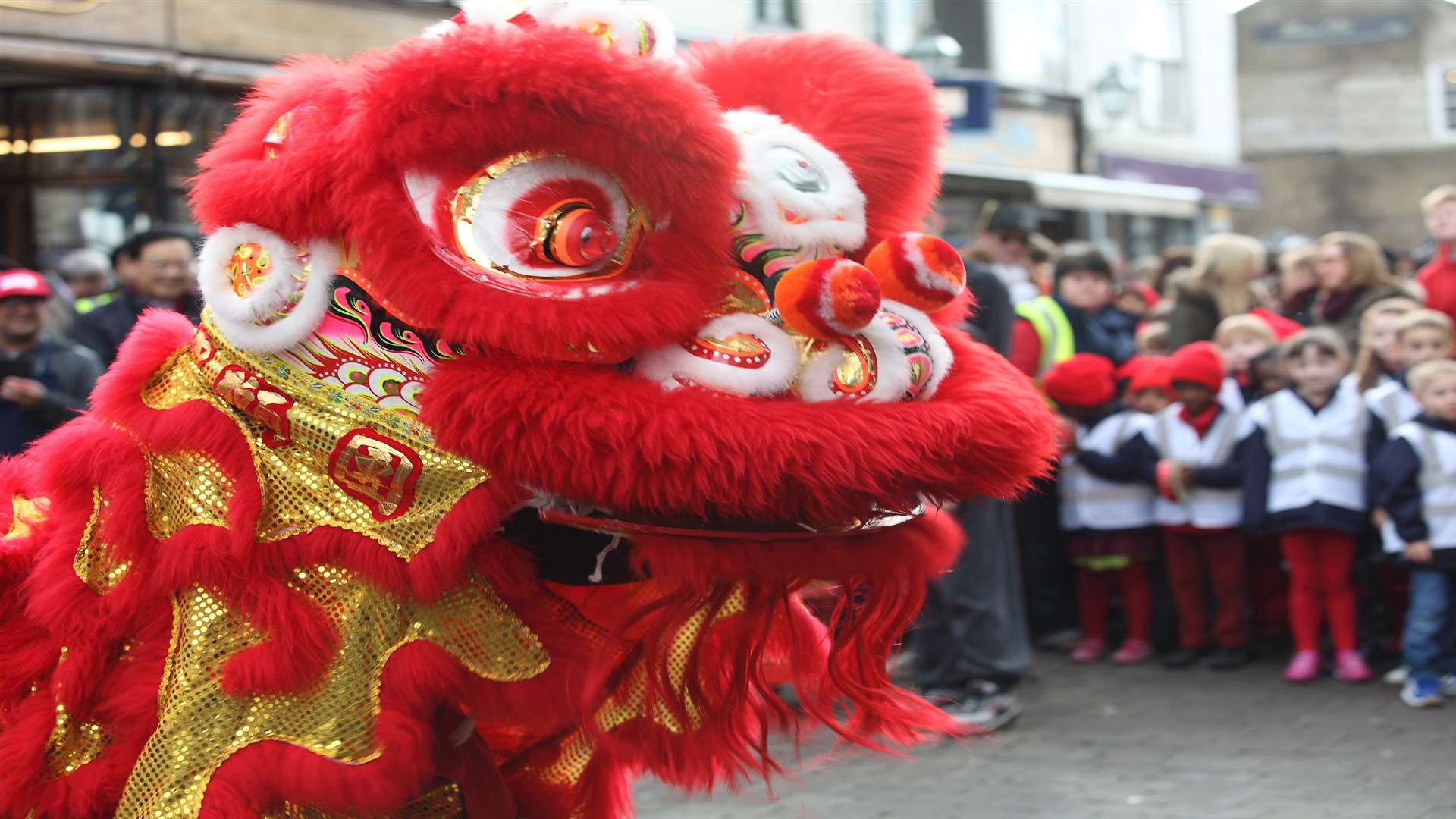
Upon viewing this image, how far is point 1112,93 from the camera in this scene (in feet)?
58.4

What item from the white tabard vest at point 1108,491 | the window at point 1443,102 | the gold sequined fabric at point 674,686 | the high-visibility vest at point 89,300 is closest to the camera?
the gold sequined fabric at point 674,686

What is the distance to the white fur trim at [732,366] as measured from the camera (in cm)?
A: 201

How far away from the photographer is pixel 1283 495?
250 inches

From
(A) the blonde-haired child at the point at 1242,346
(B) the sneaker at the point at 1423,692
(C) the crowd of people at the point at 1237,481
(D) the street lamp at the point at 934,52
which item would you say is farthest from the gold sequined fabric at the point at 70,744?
(D) the street lamp at the point at 934,52

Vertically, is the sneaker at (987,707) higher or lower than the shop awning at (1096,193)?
lower

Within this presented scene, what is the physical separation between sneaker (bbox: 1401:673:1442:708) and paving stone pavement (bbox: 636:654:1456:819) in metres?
0.05

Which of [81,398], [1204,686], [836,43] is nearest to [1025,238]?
[1204,686]

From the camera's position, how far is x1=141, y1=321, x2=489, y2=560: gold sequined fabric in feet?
6.83

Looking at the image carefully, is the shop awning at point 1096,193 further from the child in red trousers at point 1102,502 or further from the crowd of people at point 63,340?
the crowd of people at point 63,340

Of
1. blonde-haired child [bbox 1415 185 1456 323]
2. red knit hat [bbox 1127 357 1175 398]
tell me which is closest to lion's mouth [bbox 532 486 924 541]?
red knit hat [bbox 1127 357 1175 398]

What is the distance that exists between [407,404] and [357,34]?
10.7 m

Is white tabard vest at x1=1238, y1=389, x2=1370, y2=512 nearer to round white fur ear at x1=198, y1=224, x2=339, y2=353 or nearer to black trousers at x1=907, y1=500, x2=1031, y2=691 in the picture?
black trousers at x1=907, y1=500, x2=1031, y2=691

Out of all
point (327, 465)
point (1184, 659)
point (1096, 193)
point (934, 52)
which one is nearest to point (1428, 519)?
point (1184, 659)

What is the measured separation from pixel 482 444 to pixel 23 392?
347 centimetres
